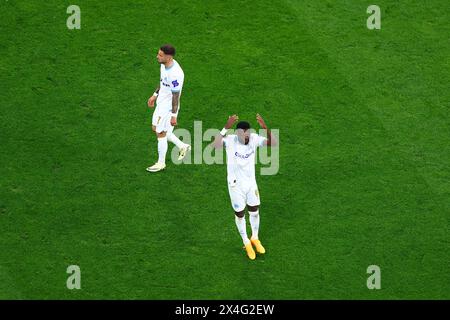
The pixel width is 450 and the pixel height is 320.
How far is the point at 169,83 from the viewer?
19.5 m

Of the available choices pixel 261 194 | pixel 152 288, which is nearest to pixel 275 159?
pixel 261 194

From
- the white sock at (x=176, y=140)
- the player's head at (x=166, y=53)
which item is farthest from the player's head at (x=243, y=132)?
the white sock at (x=176, y=140)

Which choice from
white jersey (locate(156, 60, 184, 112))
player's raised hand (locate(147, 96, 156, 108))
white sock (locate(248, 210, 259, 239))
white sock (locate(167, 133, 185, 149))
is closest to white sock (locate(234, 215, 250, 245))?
white sock (locate(248, 210, 259, 239))

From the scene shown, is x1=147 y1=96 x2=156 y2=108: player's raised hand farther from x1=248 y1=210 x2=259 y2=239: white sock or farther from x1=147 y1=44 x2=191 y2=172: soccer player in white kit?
x1=248 y1=210 x2=259 y2=239: white sock

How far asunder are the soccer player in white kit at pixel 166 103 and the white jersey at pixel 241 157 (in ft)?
6.21

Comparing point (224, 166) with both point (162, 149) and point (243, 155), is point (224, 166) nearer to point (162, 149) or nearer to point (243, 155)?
point (162, 149)

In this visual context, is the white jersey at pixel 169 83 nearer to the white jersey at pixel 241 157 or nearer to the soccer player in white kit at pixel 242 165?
the soccer player in white kit at pixel 242 165

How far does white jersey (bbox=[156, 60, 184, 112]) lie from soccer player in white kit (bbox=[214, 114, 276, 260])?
1775 millimetres

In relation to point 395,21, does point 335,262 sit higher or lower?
lower

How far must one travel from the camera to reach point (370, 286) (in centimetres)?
1809

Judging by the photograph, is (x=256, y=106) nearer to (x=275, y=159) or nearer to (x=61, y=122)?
(x=275, y=159)

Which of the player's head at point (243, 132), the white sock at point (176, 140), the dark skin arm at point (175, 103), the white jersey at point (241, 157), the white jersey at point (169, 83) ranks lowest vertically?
the white jersey at point (241, 157)

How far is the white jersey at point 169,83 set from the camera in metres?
19.4

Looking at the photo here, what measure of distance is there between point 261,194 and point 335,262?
195 cm
